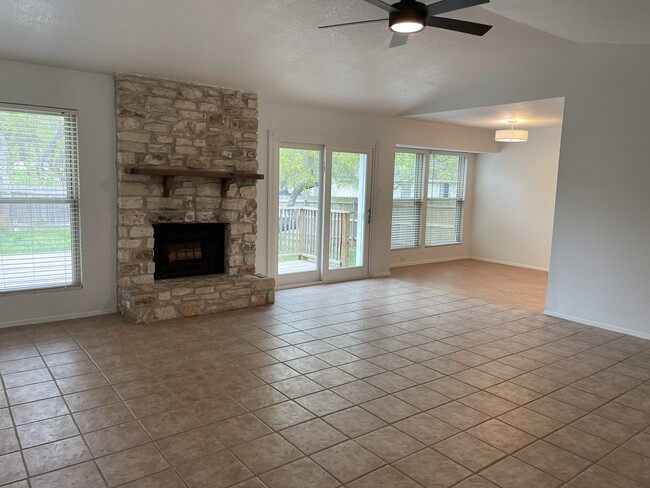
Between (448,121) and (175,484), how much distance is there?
669cm

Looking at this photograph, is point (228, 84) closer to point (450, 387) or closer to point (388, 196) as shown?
point (388, 196)

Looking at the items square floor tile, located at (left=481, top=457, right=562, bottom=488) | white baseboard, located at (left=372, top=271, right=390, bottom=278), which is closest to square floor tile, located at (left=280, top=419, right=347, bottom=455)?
square floor tile, located at (left=481, top=457, right=562, bottom=488)

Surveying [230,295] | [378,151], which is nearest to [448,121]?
[378,151]

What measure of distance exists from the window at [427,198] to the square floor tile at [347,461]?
19.8ft

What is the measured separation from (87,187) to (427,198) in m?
5.91

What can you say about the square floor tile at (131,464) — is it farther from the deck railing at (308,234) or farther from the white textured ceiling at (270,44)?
the deck railing at (308,234)

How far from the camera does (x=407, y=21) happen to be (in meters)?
3.05

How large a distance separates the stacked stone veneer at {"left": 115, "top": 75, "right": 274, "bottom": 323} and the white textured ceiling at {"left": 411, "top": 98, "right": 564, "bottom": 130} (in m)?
2.95

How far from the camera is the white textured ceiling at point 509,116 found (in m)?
5.84

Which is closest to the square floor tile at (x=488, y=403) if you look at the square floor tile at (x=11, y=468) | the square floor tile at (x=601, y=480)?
the square floor tile at (x=601, y=480)

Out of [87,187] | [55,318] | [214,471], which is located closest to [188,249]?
[87,187]

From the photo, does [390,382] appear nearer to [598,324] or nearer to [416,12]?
[416,12]

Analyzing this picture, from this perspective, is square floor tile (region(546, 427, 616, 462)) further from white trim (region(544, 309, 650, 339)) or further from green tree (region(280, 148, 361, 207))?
green tree (region(280, 148, 361, 207))

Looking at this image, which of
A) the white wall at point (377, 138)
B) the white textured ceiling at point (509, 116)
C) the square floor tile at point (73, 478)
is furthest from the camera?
the white wall at point (377, 138)
